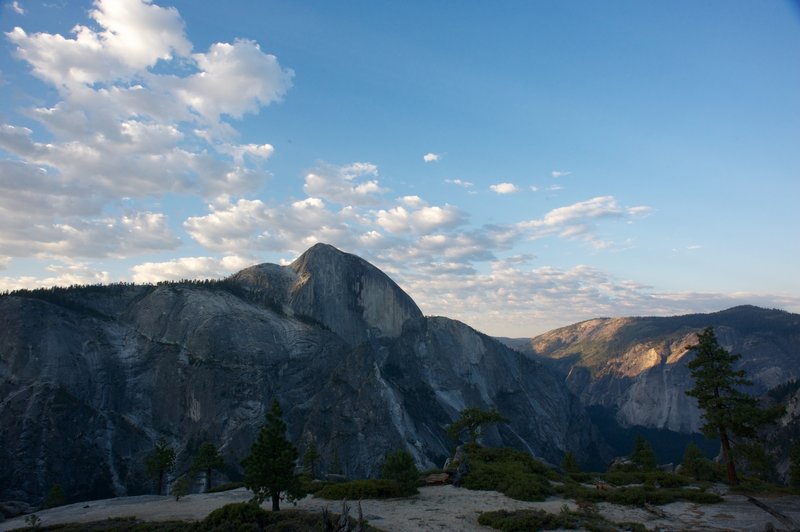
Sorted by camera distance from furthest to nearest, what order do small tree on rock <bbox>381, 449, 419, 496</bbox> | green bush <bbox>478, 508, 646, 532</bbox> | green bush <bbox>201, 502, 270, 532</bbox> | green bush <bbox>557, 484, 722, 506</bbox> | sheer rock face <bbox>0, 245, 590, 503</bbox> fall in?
1. sheer rock face <bbox>0, 245, 590, 503</bbox>
2. small tree on rock <bbox>381, 449, 419, 496</bbox>
3. green bush <bbox>557, 484, 722, 506</bbox>
4. green bush <bbox>201, 502, 270, 532</bbox>
5. green bush <bbox>478, 508, 646, 532</bbox>

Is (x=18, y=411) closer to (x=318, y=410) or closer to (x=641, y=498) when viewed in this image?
(x=318, y=410)

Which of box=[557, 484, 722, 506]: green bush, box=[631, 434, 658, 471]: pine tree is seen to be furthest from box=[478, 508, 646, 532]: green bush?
box=[631, 434, 658, 471]: pine tree

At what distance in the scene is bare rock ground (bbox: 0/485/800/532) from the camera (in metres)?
22.9

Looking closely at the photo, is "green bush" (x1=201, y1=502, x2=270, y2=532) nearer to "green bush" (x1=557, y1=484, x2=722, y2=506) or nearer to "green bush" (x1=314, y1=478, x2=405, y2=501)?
"green bush" (x1=314, y1=478, x2=405, y2=501)

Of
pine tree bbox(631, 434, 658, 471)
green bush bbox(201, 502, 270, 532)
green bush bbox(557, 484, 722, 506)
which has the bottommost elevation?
pine tree bbox(631, 434, 658, 471)

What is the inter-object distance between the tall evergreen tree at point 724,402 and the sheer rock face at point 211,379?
6720cm

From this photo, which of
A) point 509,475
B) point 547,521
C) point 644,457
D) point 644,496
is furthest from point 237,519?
point 644,457

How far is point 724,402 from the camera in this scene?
3316 centimetres

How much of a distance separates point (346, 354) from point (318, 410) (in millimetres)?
20874

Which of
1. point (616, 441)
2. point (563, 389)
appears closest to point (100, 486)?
point (563, 389)

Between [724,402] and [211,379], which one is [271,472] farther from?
[211,379]

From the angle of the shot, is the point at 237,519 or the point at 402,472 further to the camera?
the point at 402,472

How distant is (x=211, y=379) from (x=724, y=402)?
90.9 m

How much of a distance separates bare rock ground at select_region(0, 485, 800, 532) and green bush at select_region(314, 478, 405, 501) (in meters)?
1.15
